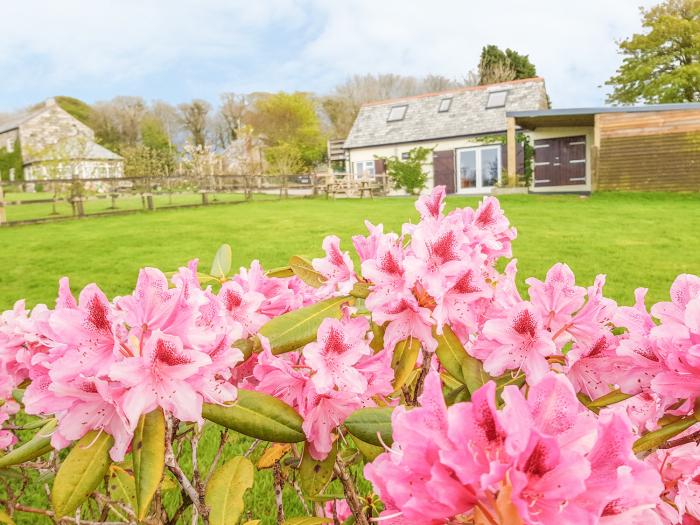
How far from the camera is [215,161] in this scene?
121 feet

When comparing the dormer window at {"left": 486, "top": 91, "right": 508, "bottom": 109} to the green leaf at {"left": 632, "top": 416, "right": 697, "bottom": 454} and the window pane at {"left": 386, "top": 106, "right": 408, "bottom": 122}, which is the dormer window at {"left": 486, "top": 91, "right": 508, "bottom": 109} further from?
the green leaf at {"left": 632, "top": 416, "right": 697, "bottom": 454}

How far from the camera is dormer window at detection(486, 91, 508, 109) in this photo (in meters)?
23.2

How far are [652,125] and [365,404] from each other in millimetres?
17910

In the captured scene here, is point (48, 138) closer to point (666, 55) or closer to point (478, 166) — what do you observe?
point (478, 166)

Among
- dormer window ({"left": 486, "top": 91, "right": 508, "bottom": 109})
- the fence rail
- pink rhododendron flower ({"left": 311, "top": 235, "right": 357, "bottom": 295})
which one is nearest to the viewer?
pink rhododendron flower ({"left": 311, "top": 235, "right": 357, "bottom": 295})

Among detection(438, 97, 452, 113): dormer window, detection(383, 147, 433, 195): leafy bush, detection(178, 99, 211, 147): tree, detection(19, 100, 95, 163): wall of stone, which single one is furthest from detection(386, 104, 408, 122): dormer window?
detection(178, 99, 211, 147): tree

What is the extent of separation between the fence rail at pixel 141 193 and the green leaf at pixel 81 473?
14.1 meters

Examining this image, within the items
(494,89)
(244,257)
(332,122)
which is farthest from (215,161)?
(244,257)

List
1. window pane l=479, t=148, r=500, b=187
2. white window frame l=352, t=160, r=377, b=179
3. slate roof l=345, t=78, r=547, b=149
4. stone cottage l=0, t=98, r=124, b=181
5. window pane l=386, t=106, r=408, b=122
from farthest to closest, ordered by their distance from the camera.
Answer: stone cottage l=0, t=98, r=124, b=181
white window frame l=352, t=160, r=377, b=179
window pane l=386, t=106, r=408, b=122
slate roof l=345, t=78, r=547, b=149
window pane l=479, t=148, r=500, b=187

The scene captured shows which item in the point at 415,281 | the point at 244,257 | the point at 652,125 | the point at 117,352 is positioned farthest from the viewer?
the point at 652,125

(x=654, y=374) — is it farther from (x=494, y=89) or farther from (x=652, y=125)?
(x=494, y=89)

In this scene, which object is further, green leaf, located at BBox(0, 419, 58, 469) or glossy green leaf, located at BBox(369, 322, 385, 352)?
glossy green leaf, located at BBox(369, 322, 385, 352)

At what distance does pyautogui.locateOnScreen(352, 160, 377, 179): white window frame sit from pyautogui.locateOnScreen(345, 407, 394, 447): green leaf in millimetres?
25651

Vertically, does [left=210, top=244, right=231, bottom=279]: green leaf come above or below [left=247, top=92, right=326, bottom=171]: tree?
below
